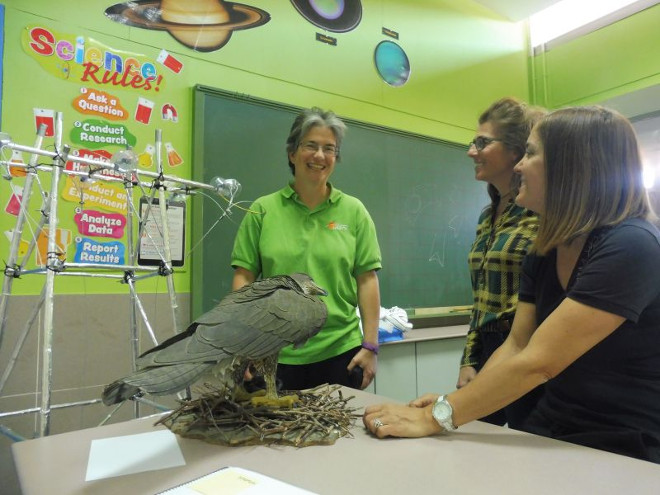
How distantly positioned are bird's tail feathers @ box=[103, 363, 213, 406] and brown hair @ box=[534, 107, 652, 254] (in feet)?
2.62

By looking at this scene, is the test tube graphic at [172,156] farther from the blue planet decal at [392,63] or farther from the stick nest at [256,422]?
the blue planet decal at [392,63]

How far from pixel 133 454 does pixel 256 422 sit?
23cm

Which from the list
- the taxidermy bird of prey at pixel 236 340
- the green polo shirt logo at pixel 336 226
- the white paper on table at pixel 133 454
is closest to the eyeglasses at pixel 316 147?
the green polo shirt logo at pixel 336 226

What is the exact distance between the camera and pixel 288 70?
8.12ft

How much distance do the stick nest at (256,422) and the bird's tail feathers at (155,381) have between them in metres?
0.19

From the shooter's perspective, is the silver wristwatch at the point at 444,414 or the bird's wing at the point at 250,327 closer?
the bird's wing at the point at 250,327

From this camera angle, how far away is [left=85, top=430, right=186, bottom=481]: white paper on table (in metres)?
0.76

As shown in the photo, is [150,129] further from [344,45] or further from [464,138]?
[464,138]

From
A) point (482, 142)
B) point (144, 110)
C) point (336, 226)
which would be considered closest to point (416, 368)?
point (336, 226)

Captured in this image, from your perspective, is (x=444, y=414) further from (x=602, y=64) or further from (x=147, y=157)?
(x=602, y=64)

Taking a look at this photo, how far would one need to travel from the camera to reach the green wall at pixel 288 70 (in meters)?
1.76

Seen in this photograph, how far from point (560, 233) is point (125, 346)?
5.68ft

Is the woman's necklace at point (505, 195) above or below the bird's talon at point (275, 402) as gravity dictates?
above

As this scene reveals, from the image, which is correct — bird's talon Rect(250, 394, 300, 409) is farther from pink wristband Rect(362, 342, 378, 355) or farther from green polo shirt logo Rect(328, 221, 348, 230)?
green polo shirt logo Rect(328, 221, 348, 230)
